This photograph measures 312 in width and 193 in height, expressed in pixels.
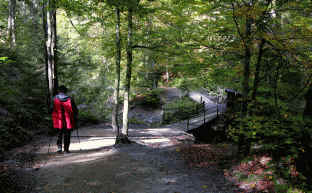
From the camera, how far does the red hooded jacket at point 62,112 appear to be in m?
6.56

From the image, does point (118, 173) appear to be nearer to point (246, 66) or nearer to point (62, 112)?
point (62, 112)

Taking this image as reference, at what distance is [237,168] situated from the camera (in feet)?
20.7

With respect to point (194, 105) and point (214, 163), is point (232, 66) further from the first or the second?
point (194, 105)

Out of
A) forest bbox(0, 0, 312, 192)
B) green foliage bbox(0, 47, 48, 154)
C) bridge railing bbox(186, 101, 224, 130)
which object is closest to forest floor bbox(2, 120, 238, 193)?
green foliage bbox(0, 47, 48, 154)

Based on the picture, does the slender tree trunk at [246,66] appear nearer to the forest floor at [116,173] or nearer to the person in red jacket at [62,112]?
the forest floor at [116,173]

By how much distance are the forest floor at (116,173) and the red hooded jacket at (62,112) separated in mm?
965

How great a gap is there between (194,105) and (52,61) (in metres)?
13.8

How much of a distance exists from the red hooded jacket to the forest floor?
0.96 metres

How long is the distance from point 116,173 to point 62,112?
2582mm

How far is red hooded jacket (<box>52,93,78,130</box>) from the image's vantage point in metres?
6.56

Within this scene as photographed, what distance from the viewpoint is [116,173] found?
220 inches

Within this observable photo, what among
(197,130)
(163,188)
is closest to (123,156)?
(163,188)

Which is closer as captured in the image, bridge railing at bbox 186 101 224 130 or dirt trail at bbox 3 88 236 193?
dirt trail at bbox 3 88 236 193

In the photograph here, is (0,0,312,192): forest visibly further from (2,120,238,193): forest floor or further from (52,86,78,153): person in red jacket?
(52,86,78,153): person in red jacket
